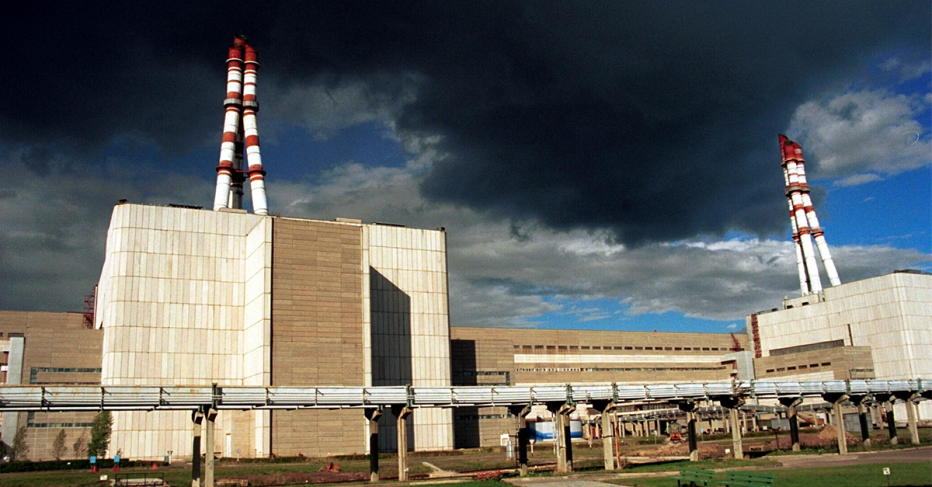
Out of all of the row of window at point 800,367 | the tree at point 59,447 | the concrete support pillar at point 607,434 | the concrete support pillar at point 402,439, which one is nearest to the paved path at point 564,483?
the concrete support pillar at point 607,434

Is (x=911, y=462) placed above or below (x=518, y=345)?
below

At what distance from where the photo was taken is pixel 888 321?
120m

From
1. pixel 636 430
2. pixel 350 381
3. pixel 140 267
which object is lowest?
pixel 636 430

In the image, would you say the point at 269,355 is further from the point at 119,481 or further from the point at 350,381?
the point at 119,481

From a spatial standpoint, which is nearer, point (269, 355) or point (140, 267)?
point (269, 355)

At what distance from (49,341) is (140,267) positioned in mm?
16647

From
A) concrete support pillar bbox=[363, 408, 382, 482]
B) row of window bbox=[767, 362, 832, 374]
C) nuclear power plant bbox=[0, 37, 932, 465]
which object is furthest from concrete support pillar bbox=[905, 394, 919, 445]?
row of window bbox=[767, 362, 832, 374]

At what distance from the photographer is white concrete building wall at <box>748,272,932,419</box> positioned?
384ft

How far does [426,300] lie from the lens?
89938mm

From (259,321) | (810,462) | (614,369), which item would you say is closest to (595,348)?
(614,369)

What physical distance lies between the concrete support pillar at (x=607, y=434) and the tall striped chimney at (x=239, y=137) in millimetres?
59434

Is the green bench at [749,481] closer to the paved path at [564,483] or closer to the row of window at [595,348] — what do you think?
the paved path at [564,483]

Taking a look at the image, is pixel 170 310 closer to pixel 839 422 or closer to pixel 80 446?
pixel 80 446

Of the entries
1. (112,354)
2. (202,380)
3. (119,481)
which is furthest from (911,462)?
(112,354)
